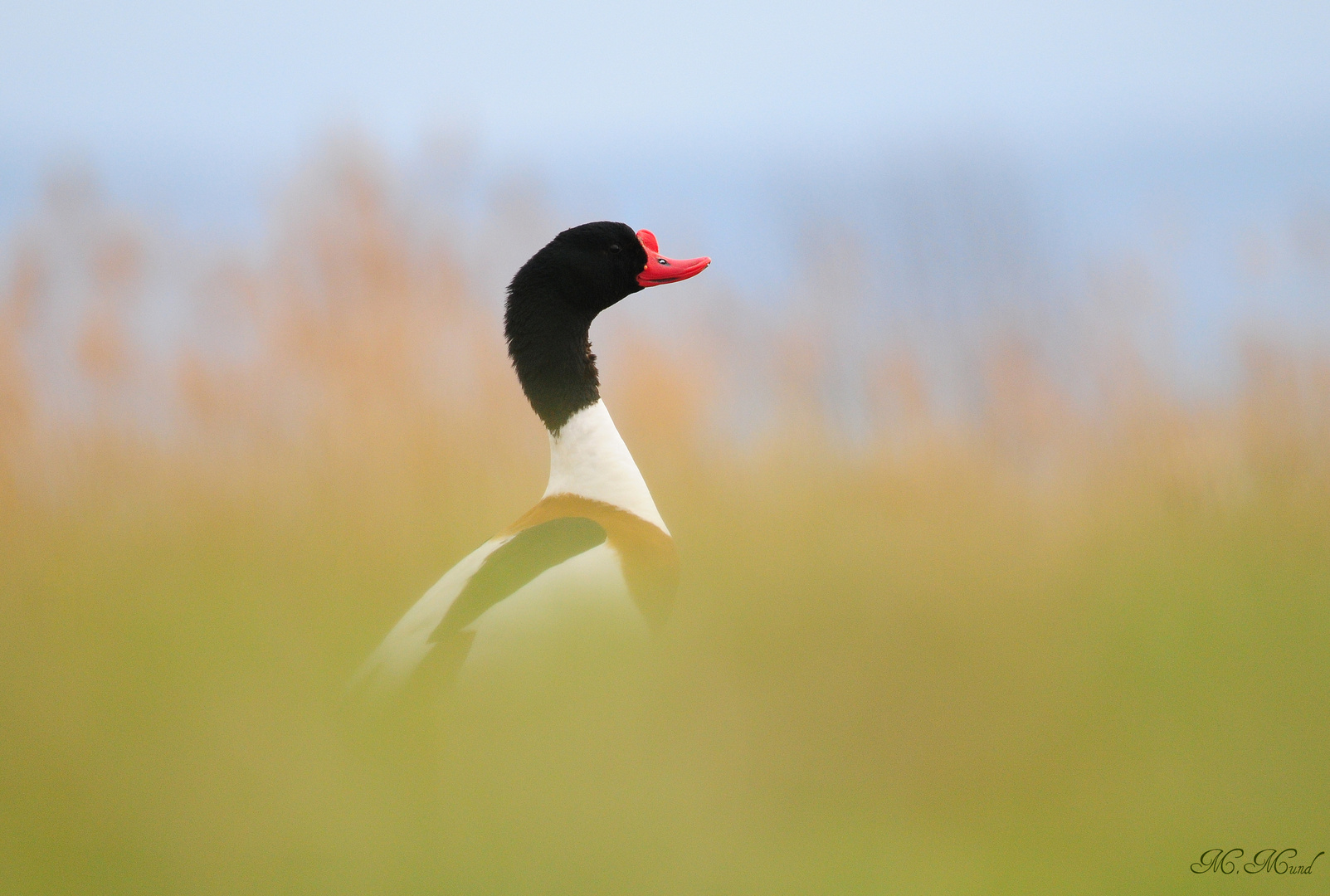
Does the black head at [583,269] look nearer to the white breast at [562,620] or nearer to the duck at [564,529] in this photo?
the duck at [564,529]

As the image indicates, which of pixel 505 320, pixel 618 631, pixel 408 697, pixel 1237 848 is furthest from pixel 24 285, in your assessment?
pixel 1237 848

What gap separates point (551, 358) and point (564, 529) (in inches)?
13.9

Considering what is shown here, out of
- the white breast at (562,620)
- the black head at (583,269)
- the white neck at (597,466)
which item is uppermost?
the black head at (583,269)

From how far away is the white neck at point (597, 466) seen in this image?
1.72 meters

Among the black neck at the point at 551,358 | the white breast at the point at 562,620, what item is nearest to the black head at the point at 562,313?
the black neck at the point at 551,358

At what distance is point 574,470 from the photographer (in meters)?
1.75

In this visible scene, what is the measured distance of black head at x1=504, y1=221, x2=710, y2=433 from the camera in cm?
177

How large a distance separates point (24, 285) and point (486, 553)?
1.51 m

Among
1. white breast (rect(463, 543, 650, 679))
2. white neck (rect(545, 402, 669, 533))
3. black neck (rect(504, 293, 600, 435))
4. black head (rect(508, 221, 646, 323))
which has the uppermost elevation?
black head (rect(508, 221, 646, 323))

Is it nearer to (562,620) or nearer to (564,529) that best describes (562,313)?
(564,529)

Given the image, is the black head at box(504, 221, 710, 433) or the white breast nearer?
the white breast

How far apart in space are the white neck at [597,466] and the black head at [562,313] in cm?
3

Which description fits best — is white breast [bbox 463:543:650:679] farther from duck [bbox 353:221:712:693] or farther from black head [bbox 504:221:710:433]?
black head [bbox 504:221:710:433]

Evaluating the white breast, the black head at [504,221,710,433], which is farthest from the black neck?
the white breast
